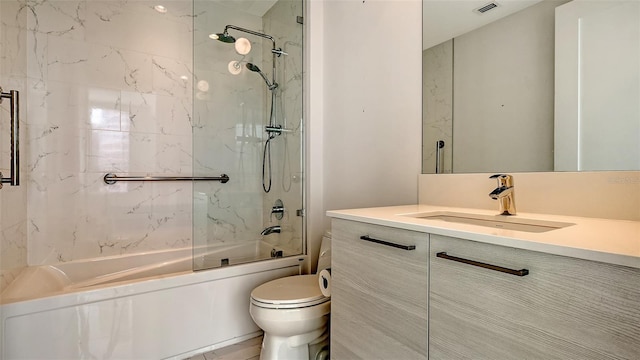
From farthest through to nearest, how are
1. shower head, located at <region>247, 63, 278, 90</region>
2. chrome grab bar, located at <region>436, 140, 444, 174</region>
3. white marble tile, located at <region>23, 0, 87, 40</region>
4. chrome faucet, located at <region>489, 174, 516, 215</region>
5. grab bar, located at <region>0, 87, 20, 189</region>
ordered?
1. shower head, located at <region>247, 63, 278, 90</region>
2. white marble tile, located at <region>23, 0, 87, 40</region>
3. chrome grab bar, located at <region>436, 140, 444, 174</region>
4. grab bar, located at <region>0, 87, 20, 189</region>
5. chrome faucet, located at <region>489, 174, 516, 215</region>

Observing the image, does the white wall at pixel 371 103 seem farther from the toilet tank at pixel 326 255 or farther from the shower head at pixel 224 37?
the shower head at pixel 224 37

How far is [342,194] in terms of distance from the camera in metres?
2.13

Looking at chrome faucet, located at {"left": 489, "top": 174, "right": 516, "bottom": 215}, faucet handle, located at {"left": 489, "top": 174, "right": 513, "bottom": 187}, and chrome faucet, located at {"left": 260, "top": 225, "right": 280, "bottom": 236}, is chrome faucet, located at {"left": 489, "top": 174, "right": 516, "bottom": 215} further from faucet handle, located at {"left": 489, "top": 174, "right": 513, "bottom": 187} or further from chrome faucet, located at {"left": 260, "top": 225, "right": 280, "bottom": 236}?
chrome faucet, located at {"left": 260, "top": 225, "right": 280, "bottom": 236}

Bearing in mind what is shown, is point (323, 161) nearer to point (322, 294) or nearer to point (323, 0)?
point (322, 294)

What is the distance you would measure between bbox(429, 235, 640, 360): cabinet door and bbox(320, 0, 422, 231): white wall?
0.87 metres

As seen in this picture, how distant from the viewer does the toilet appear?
1.47 meters

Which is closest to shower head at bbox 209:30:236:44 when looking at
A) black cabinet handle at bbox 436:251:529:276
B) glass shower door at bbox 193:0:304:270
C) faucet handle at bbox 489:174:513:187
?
glass shower door at bbox 193:0:304:270

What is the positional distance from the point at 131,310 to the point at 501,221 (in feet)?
5.76

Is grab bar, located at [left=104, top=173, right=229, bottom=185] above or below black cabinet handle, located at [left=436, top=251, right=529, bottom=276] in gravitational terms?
above

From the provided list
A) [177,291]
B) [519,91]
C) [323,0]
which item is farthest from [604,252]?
[323,0]

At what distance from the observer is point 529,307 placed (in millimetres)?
667

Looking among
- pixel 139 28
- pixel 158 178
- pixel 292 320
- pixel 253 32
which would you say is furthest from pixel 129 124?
pixel 292 320

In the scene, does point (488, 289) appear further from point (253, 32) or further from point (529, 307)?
point (253, 32)

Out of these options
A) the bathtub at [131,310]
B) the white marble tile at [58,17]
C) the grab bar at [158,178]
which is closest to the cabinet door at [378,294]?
the bathtub at [131,310]
